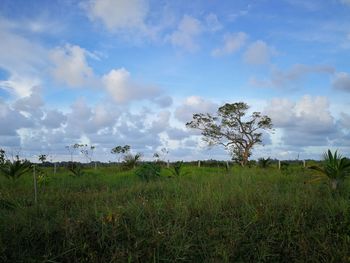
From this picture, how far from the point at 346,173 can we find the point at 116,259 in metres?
7.45

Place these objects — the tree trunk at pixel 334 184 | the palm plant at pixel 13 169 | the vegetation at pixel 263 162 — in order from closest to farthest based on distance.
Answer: the tree trunk at pixel 334 184 → the palm plant at pixel 13 169 → the vegetation at pixel 263 162

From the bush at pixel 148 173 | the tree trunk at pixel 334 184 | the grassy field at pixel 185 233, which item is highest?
the bush at pixel 148 173

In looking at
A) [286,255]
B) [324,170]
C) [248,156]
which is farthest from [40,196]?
[248,156]

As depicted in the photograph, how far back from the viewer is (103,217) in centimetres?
585

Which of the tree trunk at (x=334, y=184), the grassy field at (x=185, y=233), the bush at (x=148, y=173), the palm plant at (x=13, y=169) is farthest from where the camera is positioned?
the bush at (x=148, y=173)

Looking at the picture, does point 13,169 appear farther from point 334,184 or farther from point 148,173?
point 334,184

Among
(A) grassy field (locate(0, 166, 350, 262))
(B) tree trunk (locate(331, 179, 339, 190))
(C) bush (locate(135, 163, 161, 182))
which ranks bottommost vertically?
(A) grassy field (locate(0, 166, 350, 262))

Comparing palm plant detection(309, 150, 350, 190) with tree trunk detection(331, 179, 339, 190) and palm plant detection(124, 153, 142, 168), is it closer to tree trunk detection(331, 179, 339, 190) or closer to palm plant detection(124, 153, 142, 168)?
tree trunk detection(331, 179, 339, 190)

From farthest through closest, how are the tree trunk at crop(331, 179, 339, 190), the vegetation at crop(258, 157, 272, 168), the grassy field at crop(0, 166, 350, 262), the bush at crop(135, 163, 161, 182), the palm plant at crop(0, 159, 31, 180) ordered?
the vegetation at crop(258, 157, 272, 168) → the bush at crop(135, 163, 161, 182) → the palm plant at crop(0, 159, 31, 180) → the tree trunk at crop(331, 179, 339, 190) → the grassy field at crop(0, 166, 350, 262)

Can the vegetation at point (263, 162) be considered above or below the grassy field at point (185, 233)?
above

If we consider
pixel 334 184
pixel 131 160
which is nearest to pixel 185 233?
pixel 334 184

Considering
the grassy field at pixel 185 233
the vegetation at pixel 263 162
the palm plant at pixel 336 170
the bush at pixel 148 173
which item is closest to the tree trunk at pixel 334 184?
the palm plant at pixel 336 170

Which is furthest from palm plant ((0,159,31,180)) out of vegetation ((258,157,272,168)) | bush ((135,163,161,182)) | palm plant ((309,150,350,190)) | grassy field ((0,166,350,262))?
vegetation ((258,157,272,168))

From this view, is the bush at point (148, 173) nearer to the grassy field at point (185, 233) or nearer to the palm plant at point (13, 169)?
the palm plant at point (13, 169)
